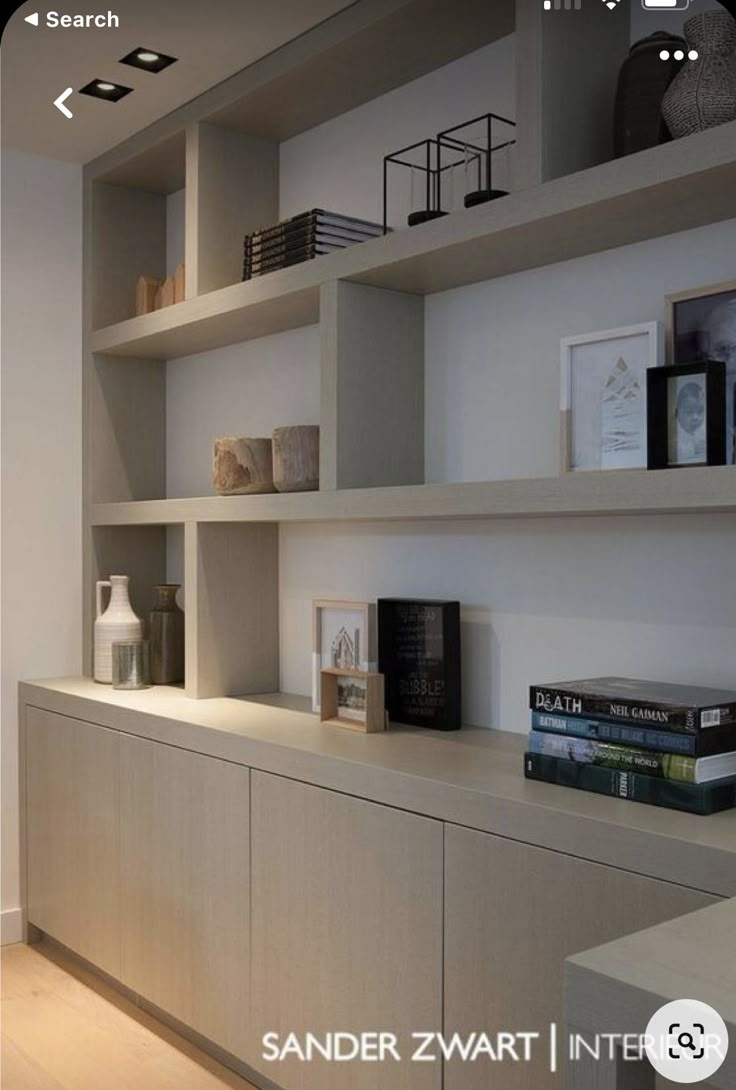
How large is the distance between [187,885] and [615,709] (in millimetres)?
1266

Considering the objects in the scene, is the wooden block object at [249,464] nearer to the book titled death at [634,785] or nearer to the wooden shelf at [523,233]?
the wooden shelf at [523,233]

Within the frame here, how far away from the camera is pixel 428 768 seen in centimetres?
204

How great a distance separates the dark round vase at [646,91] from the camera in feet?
6.25

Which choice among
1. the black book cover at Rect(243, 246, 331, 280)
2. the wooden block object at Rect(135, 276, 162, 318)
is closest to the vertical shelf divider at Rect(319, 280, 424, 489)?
the black book cover at Rect(243, 246, 331, 280)

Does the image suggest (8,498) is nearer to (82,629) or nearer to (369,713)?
(82,629)

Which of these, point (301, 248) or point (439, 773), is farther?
point (301, 248)

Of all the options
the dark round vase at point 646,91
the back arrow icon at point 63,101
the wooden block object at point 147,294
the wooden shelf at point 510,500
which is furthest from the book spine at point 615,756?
the back arrow icon at point 63,101

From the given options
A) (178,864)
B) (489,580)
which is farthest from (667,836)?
(178,864)

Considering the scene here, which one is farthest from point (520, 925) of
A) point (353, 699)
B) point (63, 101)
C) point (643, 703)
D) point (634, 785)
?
point (63, 101)

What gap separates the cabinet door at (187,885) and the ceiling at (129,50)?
1656mm

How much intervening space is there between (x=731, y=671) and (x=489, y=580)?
0.63 metres

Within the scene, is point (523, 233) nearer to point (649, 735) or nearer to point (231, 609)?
point (649, 735)

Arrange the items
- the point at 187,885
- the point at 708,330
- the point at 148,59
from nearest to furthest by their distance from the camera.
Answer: the point at 708,330, the point at 187,885, the point at 148,59

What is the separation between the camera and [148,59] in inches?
107
